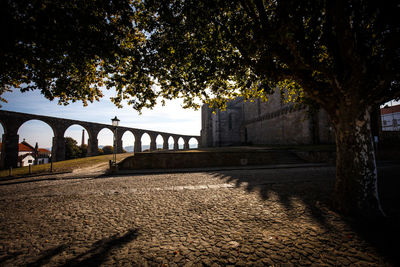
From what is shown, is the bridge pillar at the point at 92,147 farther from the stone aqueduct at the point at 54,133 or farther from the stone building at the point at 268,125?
the stone building at the point at 268,125

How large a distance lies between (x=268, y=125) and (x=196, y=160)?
76.6 feet

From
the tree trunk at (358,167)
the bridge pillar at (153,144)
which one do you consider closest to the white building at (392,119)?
the tree trunk at (358,167)

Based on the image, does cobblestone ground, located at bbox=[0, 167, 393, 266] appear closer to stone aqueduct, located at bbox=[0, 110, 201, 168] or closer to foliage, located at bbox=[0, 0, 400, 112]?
foliage, located at bbox=[0, 0, 400, 112]

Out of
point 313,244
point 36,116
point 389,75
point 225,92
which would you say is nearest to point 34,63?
point 225,92

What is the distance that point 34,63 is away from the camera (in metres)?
4.94

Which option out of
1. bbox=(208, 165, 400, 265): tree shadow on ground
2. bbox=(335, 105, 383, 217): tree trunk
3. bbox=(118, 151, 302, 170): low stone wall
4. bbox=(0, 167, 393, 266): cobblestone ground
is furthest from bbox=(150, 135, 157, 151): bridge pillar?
bbox=(335, 105, 383, 217): tree trunk

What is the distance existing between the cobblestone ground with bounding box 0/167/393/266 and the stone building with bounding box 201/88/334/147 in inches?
352

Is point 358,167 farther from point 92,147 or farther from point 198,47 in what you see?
point 92,147

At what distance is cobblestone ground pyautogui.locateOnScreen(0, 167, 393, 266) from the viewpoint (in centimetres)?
226

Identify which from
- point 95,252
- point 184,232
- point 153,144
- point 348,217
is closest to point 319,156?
point 348,217

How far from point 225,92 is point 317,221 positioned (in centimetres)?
554

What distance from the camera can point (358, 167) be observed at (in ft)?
11.4

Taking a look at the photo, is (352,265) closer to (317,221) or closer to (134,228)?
(317,221)

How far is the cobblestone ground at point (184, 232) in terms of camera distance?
2264mm
